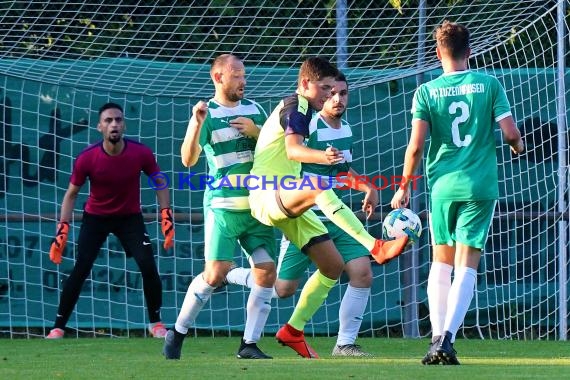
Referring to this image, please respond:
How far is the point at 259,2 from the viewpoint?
33.4 ft

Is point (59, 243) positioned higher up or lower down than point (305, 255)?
higher up

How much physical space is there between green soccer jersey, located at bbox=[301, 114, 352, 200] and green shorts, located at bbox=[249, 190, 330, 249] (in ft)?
2.42

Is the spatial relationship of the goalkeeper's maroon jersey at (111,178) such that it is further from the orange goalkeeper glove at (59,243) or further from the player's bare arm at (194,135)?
the player's bare arm at (194,135)

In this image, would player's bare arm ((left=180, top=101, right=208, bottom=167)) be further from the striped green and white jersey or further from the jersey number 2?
the jersey number 2

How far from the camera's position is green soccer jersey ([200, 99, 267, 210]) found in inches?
287

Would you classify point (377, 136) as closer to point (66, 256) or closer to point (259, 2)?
point (259, 2)

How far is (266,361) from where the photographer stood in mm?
7066

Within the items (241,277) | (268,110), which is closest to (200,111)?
(241,277)

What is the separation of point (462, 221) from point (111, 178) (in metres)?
3.57

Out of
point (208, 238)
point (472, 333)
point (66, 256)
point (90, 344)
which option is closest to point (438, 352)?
point (208, 238)

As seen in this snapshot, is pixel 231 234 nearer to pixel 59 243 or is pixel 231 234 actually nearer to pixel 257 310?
pixel 257 310

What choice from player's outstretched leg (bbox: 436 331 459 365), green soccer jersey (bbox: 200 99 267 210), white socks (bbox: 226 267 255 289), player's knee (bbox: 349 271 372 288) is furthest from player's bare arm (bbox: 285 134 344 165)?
white socks (bbox: 226 267 255 289)

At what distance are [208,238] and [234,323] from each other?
3231 millimetres

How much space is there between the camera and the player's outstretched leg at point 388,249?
21.2ft
